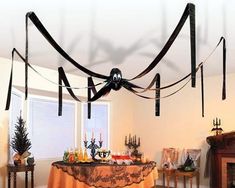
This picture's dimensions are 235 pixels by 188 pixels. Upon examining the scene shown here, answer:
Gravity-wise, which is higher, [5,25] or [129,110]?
[5,25]

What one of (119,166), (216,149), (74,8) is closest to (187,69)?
(216,149)

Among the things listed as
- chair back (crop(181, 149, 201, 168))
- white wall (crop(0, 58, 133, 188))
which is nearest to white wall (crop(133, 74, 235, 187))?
chair back (crop(181, 149, 201, 168))

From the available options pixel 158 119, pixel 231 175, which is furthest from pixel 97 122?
pixel 231 175

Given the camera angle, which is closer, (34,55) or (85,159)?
(85,159)

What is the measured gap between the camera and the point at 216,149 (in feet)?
17.9

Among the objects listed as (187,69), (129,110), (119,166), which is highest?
(187,69)

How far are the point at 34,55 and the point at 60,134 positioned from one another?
2.13 meters

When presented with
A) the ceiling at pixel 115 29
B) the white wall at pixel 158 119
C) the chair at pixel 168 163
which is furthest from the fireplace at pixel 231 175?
the ceiling at pixel 115 29

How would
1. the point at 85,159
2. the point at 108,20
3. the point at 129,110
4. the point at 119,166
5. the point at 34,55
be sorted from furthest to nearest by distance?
1. the point at 129,110
2. the point at 34,55
3. the point at 85,159
4. the point at 119,166
5. the point at 108,20

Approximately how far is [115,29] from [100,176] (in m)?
1.92

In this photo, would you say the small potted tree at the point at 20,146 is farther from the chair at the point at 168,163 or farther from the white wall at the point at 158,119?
the chair at the point at 168,163

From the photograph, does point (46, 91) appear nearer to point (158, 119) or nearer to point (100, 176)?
point (100, 176)

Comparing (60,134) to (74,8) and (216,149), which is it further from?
(74,8)

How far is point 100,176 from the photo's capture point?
3988mm
